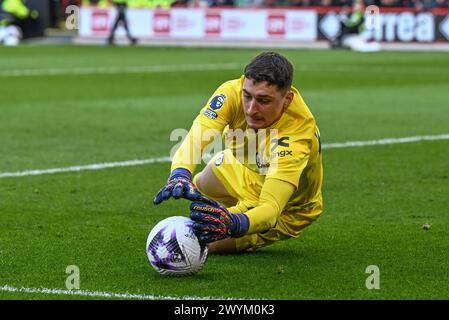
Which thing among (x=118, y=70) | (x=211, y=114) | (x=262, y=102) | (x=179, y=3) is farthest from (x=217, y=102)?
(x=179, y=3)

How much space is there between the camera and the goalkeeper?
670 cm

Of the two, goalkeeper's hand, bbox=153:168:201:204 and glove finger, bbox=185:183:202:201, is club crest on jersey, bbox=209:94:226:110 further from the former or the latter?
glove finger, bbox=185:183:202:201

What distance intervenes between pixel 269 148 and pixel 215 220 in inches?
33.5

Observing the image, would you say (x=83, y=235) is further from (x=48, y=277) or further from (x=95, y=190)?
(x=95, y=190)

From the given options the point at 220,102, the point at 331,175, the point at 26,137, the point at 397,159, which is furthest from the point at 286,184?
the point at 26,137

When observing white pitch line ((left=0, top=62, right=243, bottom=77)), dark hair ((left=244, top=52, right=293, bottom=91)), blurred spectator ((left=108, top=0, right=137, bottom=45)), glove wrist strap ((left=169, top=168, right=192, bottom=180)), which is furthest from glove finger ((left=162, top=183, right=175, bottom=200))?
blurred spectator ((left=108, top=0, right=137, bottom=45))

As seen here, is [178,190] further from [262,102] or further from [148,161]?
[148,161]

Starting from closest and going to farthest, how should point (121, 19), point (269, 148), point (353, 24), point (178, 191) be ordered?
point (178, 191) → point (269, 148) → point (353, 24) → point (121, 19)

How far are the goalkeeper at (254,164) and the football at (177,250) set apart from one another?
0.40ft

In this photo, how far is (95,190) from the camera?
10.4 metres

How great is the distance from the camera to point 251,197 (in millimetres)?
7730

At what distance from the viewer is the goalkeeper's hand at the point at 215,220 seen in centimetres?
659

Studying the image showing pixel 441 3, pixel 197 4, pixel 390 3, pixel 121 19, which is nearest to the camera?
pixel 390 3

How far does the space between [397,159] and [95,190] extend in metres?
3.78
